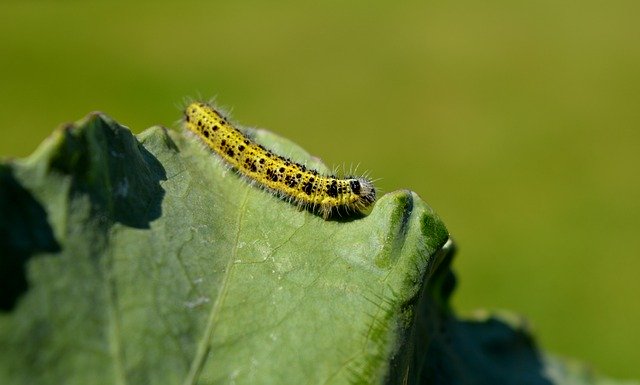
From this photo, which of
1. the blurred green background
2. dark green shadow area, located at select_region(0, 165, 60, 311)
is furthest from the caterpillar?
the blurred green background

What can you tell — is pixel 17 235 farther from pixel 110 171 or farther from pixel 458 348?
pixel 458 348

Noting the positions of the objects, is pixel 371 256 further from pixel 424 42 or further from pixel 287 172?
pixel 424 42

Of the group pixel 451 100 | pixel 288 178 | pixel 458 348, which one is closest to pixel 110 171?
pixel 288 178

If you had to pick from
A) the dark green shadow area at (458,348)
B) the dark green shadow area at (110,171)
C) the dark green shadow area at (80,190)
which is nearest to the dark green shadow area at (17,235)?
the dark green shadow area at (80,190)

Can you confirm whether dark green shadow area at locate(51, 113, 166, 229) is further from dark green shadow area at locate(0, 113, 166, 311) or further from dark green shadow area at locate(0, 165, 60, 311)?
dark green shadow area at locate(0, 165, 60, 311)

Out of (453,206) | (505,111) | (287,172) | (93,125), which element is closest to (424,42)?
(505,111)
